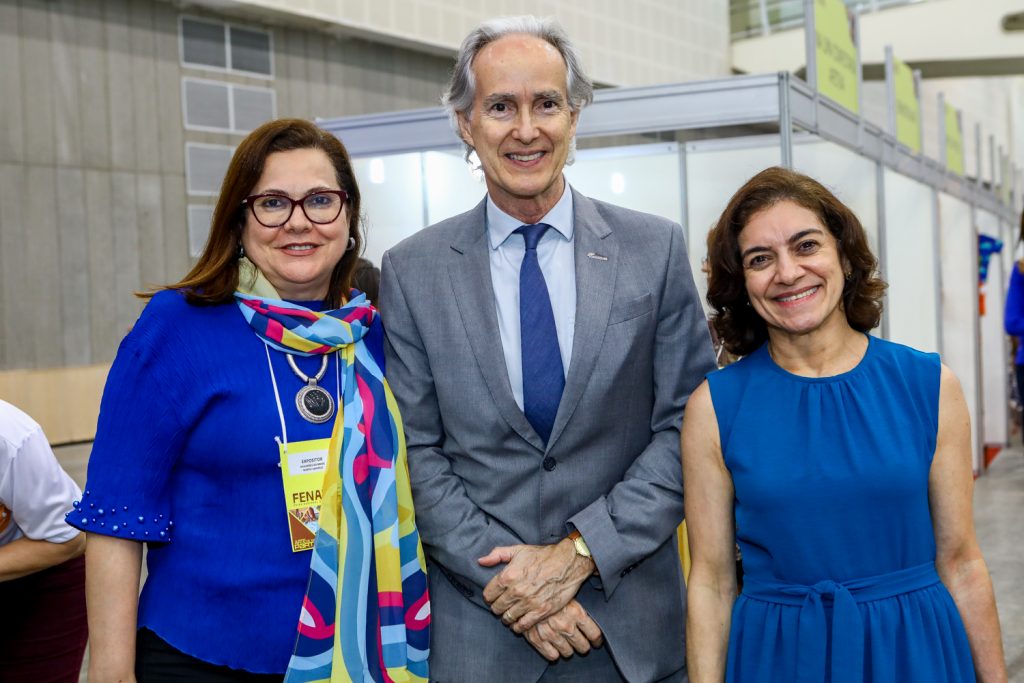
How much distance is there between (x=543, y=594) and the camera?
1819mm

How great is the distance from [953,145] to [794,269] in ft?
26.8

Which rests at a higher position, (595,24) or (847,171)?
(595,24)

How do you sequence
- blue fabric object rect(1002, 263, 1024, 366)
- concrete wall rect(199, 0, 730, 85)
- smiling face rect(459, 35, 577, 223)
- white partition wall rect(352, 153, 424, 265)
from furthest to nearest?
concrete wall rect(199, 0, 730, 85), blue fabric object rect(1002, 263, 1024, 366), white partition wall rect(352, 153, 424, 265), smiling face rect(459, 35, 577, 223)

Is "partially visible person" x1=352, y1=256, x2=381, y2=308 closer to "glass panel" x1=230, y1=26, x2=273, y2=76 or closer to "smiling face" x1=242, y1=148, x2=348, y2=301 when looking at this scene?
"smiling face" x1=242, y1=148, x2=348, y2=301

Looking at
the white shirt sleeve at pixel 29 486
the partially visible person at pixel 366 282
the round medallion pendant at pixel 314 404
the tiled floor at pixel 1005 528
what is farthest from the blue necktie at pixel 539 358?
the tiled floor at pixel 1005 528

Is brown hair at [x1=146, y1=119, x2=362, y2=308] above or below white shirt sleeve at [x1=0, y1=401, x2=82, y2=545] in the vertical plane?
above

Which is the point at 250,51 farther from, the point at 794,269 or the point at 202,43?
Answer: the point at 794,269

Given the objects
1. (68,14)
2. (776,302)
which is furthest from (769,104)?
(68,14)

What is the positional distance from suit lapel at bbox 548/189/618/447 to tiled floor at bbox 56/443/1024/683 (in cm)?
305

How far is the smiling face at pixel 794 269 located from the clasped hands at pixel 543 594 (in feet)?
1.86

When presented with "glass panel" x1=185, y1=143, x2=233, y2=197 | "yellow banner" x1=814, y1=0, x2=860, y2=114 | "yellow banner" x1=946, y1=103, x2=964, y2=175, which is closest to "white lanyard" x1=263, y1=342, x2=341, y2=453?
"yellow banner" x1=814, y1=0, x2=860, y2=114

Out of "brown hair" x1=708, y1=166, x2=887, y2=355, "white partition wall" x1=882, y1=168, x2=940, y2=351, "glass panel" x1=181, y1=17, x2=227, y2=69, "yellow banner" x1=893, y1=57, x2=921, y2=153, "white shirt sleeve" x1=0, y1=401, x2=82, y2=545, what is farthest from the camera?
"glass panel" x1=181, y1=17, x2=227, y2=69

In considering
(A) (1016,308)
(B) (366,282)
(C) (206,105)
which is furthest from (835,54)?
(C) (206,105)

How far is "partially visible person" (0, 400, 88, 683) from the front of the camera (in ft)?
7.65
